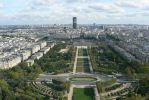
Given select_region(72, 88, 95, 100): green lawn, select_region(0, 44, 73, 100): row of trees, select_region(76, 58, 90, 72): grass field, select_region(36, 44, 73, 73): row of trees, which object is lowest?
select_region(76, 58, 90, 72): grass field

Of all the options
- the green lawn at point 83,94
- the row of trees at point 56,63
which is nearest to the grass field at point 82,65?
the row of trees at point 56,63

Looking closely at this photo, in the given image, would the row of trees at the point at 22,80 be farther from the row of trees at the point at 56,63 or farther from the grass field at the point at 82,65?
the grass field at the point at 82,65

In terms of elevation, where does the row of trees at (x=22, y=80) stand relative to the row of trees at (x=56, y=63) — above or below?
above

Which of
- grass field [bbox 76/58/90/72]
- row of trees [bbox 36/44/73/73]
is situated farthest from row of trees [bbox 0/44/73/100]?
grass field [bbox 76/58/90/72]

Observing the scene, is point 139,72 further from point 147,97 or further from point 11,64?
point 11,64

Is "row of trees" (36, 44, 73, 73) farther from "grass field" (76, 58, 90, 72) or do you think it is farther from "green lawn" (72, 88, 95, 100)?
"green lawn" (72, 88, 95, 100)

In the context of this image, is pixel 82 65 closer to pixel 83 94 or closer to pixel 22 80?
pixel 22 80

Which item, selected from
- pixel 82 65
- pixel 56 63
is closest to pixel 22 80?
pixel 56 63

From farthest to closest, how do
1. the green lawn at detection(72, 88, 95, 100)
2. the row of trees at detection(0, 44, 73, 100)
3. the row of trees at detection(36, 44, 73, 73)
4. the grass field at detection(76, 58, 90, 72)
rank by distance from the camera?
the grass field at detection(76, 58, 90, 72)
the row of trees at detection(36, 44, 73, 73)
the green lawn at detection(72, 88, 95, 100)
the row of trees at detection(0, 44, 73, 100)

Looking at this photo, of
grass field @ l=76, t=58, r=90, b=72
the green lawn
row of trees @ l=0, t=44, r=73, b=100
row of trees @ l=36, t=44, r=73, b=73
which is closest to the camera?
row of trees @ l=0, t=44, r=73, b=100
